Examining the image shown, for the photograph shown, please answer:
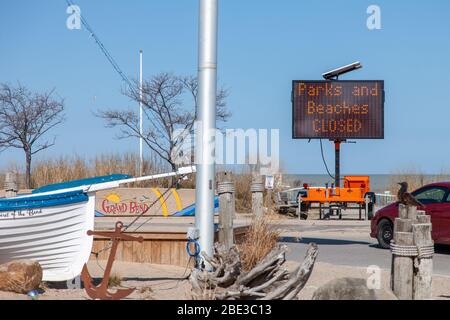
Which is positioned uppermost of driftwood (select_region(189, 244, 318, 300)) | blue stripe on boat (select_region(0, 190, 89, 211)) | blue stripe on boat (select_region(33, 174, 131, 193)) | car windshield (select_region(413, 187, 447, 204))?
blue stripe on boat (select_region(33, 174, 131, 193))

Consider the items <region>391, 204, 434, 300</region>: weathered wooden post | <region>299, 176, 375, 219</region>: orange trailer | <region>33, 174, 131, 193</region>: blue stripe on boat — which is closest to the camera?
<region>391, 204, 434, 300</region>: weathered wooden post

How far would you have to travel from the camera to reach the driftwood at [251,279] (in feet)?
28.4

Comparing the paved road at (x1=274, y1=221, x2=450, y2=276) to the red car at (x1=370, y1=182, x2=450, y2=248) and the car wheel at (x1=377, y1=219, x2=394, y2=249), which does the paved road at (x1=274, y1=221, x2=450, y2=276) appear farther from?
the red car at (x1=370, y1=182, x2=450, y2=248)

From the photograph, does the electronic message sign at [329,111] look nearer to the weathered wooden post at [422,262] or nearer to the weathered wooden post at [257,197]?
the weathered wooden post at [257,197]

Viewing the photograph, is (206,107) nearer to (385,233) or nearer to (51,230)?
(51,230)

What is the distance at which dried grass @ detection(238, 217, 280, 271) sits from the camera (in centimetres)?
1191

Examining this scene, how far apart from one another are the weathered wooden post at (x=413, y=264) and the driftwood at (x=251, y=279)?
3.56 ft

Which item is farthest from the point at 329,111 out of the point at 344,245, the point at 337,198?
the point at 337,198

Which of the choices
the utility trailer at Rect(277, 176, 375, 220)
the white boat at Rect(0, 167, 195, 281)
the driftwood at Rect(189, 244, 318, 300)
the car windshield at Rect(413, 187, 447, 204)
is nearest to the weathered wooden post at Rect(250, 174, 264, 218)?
the driftwood at Rect(189, 244, 318, 300)

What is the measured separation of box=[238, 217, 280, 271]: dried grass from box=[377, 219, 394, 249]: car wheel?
5710mm

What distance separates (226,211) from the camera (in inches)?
496
